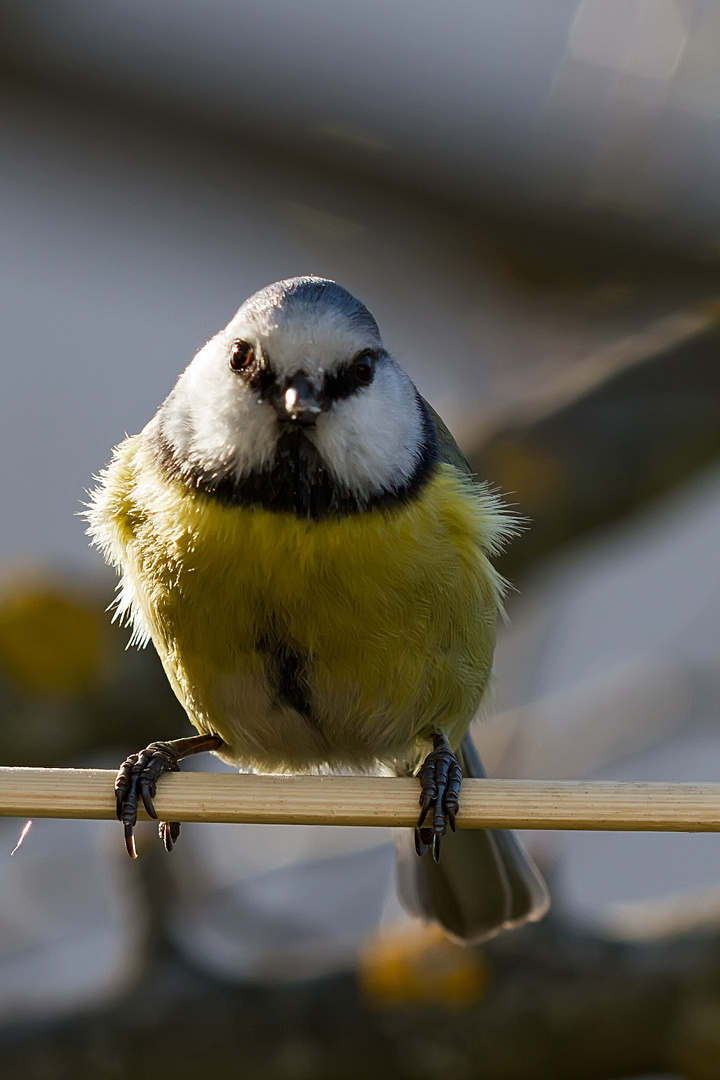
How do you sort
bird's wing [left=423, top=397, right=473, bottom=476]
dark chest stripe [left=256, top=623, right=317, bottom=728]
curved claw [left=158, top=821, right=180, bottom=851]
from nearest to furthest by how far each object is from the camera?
dark chest stripe [left=256, top=623, right=317, bottom=728] < curved claw [left=158, top=821, right=180, bottom=851] < bird's wing [left=423, top=397, right=473, bottom=476]

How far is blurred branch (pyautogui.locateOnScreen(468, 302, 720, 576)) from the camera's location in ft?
12.7

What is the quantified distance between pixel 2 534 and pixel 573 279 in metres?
2.28

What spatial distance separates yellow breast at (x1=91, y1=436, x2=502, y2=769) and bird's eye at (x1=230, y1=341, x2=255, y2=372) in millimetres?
222

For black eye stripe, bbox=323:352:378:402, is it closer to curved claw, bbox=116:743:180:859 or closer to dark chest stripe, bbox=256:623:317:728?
dark chest stripe, bbox=256:623:317:728

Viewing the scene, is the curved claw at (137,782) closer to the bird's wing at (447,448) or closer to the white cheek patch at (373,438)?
the white cheek patch at (373,438)

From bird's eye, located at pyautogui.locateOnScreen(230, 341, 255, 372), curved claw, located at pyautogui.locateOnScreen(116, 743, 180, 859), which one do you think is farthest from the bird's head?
curved claw, located at pyautogui.locateOnScreen(116, 743, 180, 859)

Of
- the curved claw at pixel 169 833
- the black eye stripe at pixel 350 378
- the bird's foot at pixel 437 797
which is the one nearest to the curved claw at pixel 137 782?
the curved claw at pixel 169 833

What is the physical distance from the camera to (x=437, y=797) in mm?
1986

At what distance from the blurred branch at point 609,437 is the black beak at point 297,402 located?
2.01 m

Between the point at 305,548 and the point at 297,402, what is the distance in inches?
9.7

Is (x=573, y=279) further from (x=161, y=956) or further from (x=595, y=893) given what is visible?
(x=161, y=956)

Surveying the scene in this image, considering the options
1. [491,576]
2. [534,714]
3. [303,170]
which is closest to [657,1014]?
[534,714]

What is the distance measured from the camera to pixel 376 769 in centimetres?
256

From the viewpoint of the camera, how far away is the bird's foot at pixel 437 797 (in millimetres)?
1961
